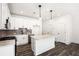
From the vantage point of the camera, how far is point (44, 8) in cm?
Result: 166

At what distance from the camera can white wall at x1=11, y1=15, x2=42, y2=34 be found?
1550mm

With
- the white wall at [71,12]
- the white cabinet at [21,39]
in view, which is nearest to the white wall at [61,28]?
the white wall at [71,12]

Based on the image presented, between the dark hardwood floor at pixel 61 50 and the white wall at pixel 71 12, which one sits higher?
the white wall at pixel 71 12

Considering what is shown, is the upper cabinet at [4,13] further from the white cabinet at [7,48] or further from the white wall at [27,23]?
the white cabinet at [7,48]

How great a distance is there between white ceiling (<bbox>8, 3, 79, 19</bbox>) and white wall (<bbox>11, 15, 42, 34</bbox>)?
0.09 meters

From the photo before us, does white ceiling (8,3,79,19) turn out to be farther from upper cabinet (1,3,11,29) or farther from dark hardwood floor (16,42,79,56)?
dark hardwood floor (16,42,79,56)

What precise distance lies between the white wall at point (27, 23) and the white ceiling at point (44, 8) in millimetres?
90

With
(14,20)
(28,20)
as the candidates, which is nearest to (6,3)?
(14,20)

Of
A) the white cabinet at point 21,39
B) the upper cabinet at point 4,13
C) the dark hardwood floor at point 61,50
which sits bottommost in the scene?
the dark hardwood floor at point 61,50

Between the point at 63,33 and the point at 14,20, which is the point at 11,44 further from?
the point at 63,33

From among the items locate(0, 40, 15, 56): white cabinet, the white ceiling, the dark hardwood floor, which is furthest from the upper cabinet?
the dark hardwood floor

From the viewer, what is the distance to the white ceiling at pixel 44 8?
1.58 metres

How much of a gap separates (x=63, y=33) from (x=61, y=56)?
0.47 meters

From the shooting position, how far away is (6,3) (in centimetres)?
157
